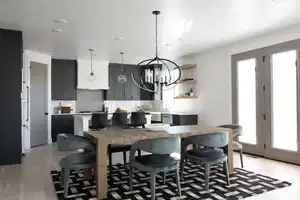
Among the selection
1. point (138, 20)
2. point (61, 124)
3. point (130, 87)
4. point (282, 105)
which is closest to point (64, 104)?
point (61, 124)

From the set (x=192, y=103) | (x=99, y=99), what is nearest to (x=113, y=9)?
(x=192, y=103)

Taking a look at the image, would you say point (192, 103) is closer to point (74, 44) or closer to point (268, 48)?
point (268, 48)

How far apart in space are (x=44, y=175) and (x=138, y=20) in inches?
121

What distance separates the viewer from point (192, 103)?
7.43 metres

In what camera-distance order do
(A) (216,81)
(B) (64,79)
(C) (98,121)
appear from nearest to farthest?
(C) (98,121), (A) (216,81), (B) (64,79)

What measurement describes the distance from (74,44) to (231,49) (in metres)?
3.88

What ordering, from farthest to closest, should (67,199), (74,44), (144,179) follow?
1. (74,44)
2. (144,179)
3. (67,199)

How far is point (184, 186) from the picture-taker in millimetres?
3451

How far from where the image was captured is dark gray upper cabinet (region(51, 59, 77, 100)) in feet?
24.7

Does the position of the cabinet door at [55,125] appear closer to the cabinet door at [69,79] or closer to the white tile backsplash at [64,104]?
the white tile backsplash at [64,104]

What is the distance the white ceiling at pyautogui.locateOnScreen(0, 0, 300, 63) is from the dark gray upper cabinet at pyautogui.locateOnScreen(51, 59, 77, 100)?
149cm

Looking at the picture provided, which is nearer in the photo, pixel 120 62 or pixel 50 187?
pixel 50 187

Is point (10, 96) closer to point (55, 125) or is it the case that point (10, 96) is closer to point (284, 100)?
point (55, 125)

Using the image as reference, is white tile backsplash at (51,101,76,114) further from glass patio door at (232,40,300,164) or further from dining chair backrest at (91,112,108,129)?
glass patio door at (232,40,300,164)
